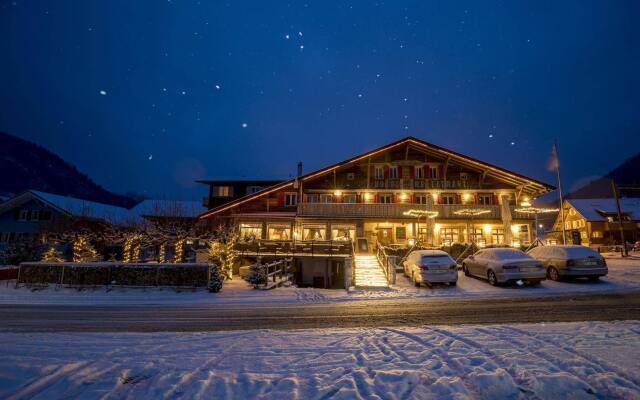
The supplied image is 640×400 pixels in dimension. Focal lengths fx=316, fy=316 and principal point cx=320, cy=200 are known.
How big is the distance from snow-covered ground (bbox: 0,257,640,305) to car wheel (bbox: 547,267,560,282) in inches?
13.5

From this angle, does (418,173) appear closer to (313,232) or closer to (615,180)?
(313,232)

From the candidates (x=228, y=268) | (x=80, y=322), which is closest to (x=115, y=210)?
(x=228, y=268)

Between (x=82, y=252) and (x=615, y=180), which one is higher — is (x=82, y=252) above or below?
below

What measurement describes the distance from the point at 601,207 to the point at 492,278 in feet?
161

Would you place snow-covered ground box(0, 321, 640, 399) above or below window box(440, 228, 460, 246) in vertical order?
below

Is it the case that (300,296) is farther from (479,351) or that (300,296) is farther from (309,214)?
(309,214)

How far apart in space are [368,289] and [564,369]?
929cm

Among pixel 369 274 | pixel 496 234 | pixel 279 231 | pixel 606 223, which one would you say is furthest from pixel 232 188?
pixel 606 223

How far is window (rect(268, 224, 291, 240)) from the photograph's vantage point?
29.7m

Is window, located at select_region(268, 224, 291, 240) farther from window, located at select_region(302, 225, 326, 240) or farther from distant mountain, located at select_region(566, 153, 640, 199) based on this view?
distant mountain, located at select_region(566, 153, 640, 199)

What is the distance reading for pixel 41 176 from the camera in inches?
3046

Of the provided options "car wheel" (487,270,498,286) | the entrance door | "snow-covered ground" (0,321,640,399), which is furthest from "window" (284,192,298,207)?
"snow-covered ground" (0,321,640,399)

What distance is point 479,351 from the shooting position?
5.07 meters

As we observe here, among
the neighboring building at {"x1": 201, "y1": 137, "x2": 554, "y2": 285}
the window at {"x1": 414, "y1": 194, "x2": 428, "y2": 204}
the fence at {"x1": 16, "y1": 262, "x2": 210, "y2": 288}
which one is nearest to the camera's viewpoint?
the fence at {"x1": 16, "y1": 262, "x2": 210, "y2": 288}
